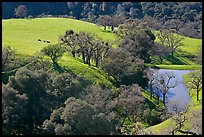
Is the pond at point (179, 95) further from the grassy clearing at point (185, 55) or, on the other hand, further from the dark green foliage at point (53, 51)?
the grassy clearing at point (185, 55)

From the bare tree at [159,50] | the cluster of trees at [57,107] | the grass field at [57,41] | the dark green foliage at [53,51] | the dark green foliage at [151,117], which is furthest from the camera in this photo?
the bare tree at [159,50]

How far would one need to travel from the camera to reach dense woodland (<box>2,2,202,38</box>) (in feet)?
431

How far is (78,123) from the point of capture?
31.8 meters

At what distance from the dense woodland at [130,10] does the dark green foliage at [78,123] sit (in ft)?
307

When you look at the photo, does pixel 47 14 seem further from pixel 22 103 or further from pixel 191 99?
pixel 22 103

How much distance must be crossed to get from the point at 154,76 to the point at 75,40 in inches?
573

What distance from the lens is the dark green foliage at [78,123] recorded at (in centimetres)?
3172

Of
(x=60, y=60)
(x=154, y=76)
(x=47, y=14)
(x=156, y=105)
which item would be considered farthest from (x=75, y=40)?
(x=47, y=14)

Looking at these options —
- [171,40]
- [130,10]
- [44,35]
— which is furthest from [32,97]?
[130,10]

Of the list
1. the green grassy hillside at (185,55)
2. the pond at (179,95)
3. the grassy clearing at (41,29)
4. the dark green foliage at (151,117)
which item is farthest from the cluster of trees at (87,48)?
the green grassy hillside at (185,55)

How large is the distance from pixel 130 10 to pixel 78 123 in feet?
376

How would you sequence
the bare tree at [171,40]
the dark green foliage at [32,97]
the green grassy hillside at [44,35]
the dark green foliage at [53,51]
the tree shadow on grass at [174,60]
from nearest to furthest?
the dark green foliage at [32,97], the dark green foliage at [53,51], the green grassy hillside at [44,35], the tree shadow on grass at [174,60], the bare tree at [171,40]

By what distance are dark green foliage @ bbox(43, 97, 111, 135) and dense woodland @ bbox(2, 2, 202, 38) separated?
307 ft

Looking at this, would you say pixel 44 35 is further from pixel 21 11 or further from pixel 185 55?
pixel 21 11
